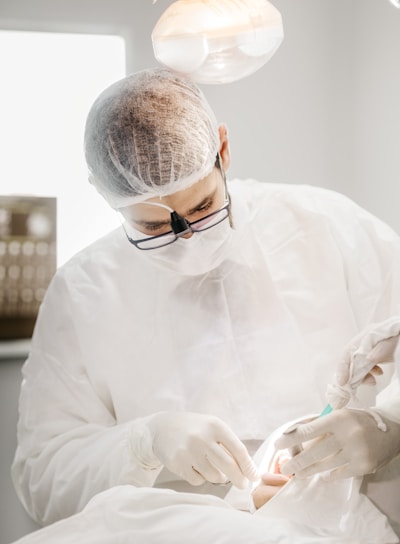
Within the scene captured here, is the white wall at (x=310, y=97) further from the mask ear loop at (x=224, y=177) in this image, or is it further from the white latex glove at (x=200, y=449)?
the white latex glove at (x=200, y=449)

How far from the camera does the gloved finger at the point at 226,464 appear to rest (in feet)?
5.28

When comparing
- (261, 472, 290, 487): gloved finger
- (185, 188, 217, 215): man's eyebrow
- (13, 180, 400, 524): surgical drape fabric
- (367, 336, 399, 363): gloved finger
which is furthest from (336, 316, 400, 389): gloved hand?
(185, 188, 217, 215): man's eyebrow

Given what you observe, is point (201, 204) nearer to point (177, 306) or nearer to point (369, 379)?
point (177, 306)

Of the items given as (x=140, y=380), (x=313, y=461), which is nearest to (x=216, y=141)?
(x=140, y=380)

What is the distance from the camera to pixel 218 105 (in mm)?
2672

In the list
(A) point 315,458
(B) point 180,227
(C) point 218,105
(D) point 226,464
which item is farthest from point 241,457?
(C) point 218,105

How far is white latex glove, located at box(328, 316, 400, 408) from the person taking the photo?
4.82 feet

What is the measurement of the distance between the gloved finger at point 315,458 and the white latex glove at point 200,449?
0.13 metres

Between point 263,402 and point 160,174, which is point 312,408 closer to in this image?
point 263,402

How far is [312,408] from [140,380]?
44 cm

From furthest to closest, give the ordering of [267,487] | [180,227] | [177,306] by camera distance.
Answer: [177,306], [180,227], [267,487]

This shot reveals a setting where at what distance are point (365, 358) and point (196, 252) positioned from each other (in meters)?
0.51

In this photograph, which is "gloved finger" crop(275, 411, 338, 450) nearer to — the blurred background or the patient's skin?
the patient's skin

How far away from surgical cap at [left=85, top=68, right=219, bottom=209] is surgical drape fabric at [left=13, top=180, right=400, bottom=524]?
0.78 feet
